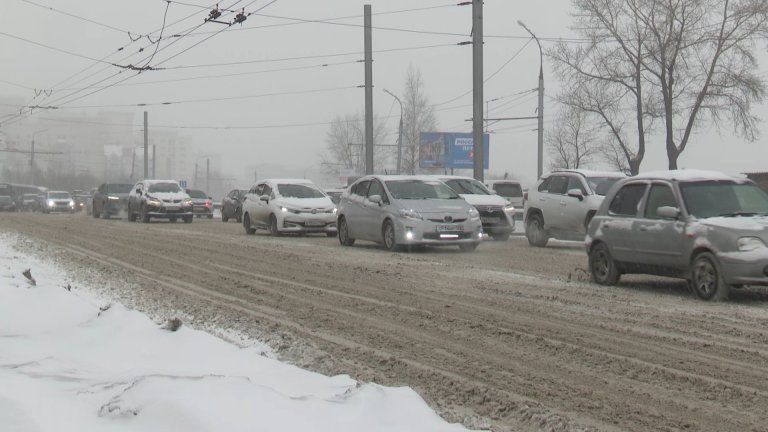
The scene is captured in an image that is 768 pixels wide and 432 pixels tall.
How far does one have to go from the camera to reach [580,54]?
137 feet

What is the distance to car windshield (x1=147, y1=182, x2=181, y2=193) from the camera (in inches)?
1264

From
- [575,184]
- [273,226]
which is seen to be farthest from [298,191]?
[575,184]

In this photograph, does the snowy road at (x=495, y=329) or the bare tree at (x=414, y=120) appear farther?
the bare tree at (x=414, y=120)

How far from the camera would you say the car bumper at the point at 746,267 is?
32.4 ft

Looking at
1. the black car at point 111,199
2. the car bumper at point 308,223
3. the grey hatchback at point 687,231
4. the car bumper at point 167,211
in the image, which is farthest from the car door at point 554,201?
the black car at point 111,199

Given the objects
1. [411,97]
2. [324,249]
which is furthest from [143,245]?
[411,97]

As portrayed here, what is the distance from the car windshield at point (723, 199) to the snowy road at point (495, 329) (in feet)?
3.51

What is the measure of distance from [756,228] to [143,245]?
12615mm

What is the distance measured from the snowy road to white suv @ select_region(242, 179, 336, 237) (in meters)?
7.03

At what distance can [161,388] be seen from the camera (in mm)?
4434

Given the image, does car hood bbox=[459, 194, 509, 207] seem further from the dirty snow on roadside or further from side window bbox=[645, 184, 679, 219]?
the dirty snow on roadside

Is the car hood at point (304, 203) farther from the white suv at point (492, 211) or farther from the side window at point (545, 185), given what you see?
the side window at point (545, 185)

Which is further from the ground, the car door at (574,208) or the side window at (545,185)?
the side window at (545,185)

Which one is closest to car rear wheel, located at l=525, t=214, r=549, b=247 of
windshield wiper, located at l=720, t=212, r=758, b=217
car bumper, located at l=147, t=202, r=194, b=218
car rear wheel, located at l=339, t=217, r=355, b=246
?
car rear wheel, located at l=339, t=217, r=355, b=246
